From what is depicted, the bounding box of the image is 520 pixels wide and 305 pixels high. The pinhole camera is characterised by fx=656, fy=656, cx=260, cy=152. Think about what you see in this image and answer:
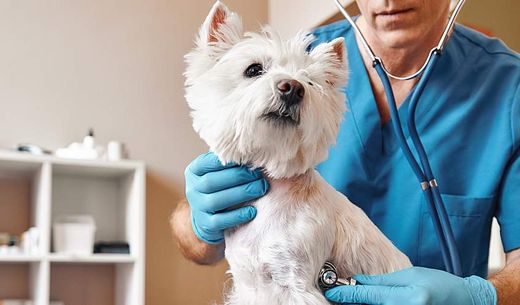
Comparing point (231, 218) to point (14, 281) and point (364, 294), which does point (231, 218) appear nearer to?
point (364, 294)

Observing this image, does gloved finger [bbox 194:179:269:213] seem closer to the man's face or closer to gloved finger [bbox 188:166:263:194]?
gloved finger [bbox 188:166:263:194]

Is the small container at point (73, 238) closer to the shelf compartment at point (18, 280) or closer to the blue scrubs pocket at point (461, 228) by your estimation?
the shelf compartment at point (18, 280)

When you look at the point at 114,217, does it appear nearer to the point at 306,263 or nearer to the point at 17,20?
the point at 17,20

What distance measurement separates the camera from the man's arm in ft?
3.51

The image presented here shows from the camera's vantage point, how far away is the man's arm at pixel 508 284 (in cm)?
107

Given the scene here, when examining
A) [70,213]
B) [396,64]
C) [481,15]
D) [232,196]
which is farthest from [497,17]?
[232,196]

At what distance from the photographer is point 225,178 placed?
915 millimetres

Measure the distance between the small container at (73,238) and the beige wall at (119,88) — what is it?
0.37m

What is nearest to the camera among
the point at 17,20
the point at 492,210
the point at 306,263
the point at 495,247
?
the point at 306,263

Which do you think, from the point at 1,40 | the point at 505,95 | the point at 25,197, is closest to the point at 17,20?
the point at 1,40

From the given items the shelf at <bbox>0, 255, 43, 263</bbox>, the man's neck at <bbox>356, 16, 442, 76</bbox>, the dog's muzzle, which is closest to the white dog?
the dog's muzzle

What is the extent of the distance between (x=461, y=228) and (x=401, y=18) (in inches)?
15.6

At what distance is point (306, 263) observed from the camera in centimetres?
82

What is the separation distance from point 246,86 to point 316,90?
9 cm
